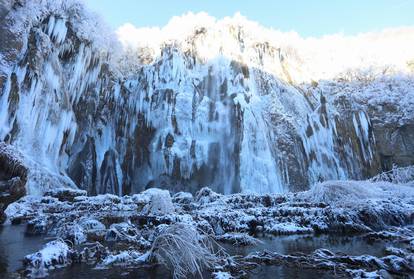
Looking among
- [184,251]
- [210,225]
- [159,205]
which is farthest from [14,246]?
[159,205]

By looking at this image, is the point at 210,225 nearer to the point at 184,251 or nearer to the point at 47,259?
the point at 184,251

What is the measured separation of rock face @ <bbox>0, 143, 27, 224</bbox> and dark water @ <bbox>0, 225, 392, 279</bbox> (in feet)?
4.74

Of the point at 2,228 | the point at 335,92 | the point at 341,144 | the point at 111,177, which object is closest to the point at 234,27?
the point at 335,92

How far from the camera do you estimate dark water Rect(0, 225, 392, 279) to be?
27.5 feet

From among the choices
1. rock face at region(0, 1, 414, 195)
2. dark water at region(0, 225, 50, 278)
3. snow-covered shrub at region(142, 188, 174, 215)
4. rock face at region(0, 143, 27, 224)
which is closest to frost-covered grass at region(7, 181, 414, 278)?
snow-covered shrub at region(142, 188, 174, 215)

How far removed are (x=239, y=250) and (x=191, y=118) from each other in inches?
1055

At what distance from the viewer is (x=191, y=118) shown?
37.6 metres

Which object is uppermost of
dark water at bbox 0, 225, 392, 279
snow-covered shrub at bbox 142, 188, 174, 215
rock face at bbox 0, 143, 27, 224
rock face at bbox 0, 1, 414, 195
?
rock face at bbox 0, 1, 414, 195

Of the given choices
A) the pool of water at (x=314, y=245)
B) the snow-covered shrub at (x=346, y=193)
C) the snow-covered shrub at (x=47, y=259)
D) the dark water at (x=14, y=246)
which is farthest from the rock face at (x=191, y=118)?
the pool of water at (x=314, y=245)

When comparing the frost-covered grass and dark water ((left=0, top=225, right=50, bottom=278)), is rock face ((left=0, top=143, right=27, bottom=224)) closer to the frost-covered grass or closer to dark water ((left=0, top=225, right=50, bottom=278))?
dark water ((left=0, top=225, right=50, bottom=278))

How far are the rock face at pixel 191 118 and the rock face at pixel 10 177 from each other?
1186 cm

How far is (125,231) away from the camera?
529 inches

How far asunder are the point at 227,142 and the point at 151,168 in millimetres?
7876

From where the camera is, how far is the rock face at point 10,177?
15.0 meters
